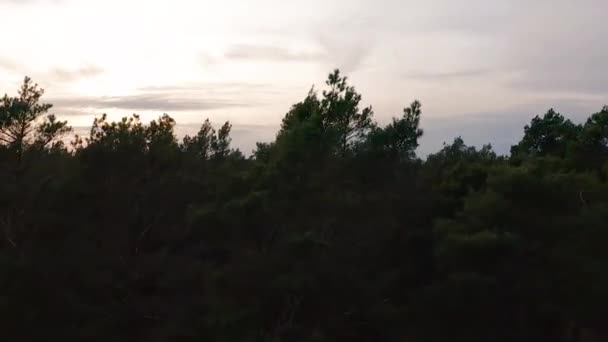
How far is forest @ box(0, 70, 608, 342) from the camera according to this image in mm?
18766

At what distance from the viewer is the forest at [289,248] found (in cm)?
1877

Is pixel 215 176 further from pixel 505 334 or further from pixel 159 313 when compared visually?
pixel 505 334

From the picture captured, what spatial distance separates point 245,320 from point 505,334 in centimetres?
657

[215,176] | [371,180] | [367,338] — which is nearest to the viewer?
[367,338]

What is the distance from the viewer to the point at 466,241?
18.6 meters

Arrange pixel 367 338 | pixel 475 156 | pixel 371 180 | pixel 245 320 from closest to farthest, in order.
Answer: pixel 245 320, pixel 367 338, pixel 371 180, pixel 475 156

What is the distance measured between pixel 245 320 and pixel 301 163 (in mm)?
4465

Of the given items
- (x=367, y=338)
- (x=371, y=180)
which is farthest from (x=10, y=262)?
(x=371, y=180)

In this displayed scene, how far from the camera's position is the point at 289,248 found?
62.0ft

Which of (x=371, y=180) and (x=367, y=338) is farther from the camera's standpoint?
(x=371, y=180)

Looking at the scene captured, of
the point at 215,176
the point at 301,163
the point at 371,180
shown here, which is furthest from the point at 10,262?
the point at 371,180

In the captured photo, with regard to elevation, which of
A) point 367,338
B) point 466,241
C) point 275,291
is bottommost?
point 367,338

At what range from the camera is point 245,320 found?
18.5 metres

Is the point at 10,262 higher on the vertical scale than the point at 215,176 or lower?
lower
